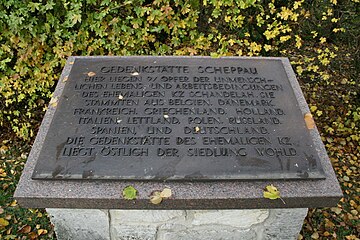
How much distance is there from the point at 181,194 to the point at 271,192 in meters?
0.53

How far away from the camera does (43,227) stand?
3152mm

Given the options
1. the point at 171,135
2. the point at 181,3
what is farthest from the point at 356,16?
the point at 171,135

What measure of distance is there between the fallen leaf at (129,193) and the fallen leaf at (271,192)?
30.1 inches

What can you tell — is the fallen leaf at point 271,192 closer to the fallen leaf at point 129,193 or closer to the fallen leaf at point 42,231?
the fallen leaf at point 129,193

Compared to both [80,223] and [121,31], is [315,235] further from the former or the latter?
[121,31]

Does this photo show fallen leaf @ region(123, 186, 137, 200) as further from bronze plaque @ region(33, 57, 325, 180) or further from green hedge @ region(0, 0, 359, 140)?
green hedge @ region(0, 0, 359, 140)

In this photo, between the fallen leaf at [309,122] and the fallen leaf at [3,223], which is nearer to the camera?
the fallen leaf at [309,122]

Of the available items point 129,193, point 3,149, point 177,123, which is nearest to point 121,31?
point 177,123

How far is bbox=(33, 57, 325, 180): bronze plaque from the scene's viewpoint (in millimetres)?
2115

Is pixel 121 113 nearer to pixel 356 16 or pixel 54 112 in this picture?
pixel 54 112

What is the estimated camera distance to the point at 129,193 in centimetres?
204

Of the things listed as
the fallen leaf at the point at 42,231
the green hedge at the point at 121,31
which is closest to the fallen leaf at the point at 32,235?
the fallen leaf at the point at 42,231

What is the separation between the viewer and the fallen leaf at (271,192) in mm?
2020

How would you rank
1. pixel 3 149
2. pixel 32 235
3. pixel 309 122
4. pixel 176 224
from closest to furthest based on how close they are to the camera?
pixel 176 224, pixel 309 122, pixel 32 235, pixel 3 149
